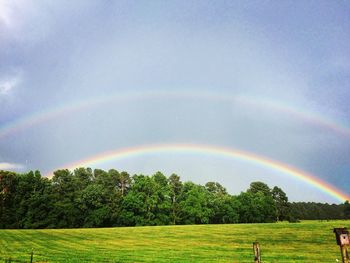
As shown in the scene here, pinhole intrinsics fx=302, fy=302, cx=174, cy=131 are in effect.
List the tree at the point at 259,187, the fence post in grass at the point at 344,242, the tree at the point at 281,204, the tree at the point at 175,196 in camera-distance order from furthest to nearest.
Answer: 1. the tree at the point at 259,187
2. the tree at the point at 281,204
3. the tree at the point at 175,196
4. the fence post in grass at the point at 344,242

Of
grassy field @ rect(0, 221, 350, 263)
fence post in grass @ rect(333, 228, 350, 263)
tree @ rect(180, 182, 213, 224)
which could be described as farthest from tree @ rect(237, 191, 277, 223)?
fence post in grass @ rect(333, 228, 350, 263)

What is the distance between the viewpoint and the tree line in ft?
276

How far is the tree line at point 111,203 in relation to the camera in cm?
8419

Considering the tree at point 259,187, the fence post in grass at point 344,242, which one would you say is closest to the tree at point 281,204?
the tree at point 259,187

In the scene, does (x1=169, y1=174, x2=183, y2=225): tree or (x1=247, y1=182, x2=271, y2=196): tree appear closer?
(x1=169, y1=174, x2=183, y2=225): tree

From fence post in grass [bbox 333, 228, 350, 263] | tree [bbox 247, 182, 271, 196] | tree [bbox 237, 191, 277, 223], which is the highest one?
tree [bbox 247, 182, 271, 196]

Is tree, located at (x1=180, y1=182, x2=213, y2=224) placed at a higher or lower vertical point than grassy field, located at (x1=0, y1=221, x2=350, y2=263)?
higher

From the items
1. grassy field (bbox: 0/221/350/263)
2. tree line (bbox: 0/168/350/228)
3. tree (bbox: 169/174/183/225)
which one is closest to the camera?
grassy field (bbox: 0/221/350/263)

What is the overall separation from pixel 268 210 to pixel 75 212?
71160 mm

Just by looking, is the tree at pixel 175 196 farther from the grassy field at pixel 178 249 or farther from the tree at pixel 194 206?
the grassy field at pixel 178 249

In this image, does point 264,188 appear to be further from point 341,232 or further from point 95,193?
point 341,232

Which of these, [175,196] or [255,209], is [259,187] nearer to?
[255,209]

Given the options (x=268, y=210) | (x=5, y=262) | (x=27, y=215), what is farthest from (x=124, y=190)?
(x=5, y=262)

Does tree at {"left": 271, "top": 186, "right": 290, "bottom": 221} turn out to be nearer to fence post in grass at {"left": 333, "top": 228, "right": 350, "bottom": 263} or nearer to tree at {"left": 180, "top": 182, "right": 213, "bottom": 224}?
tree at {"left": 180, "top": 182, "right": 213, "bottom": 224}
